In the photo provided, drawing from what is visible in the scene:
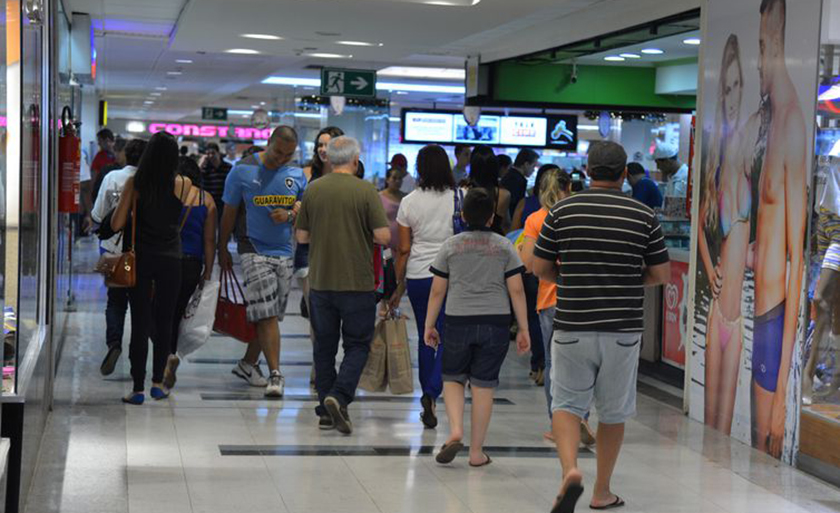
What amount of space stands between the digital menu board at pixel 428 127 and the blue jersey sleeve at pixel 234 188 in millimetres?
9087

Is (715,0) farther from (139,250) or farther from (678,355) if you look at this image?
(139,250)

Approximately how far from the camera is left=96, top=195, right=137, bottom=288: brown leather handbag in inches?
256

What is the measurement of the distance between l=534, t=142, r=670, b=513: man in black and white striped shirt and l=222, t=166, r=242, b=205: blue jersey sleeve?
275cm

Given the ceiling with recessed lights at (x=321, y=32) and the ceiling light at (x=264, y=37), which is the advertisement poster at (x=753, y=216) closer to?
the ceiling with recessed lights at (x=321, y=32)

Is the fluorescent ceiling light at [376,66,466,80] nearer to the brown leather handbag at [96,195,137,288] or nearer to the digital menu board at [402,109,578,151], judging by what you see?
the digital menu board at [402,109,578,151]

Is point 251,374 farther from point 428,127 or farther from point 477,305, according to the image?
point 428,127

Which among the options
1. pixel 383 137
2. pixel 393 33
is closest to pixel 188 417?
pixel 393 33

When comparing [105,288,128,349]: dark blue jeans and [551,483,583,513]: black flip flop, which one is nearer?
[551,483,583,513]: black flip flop

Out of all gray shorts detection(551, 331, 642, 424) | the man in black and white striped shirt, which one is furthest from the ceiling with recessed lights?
gray shorts detection(551, 331, 642, 424)

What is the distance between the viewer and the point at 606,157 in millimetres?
4758

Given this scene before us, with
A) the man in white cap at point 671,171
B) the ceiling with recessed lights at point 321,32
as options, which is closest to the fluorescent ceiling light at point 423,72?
the ceiling with recessed lights at point 321,32

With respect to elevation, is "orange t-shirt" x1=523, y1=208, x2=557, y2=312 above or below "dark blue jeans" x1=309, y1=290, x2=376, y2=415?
above

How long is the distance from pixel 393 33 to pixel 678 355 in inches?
182

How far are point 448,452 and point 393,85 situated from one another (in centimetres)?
1719
